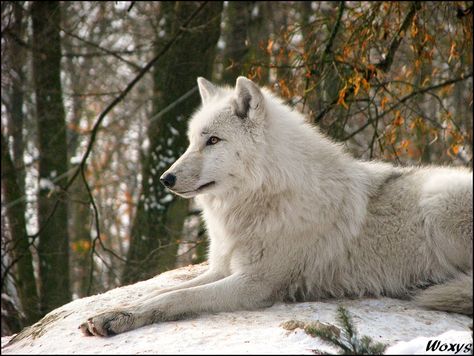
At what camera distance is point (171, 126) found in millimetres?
9289

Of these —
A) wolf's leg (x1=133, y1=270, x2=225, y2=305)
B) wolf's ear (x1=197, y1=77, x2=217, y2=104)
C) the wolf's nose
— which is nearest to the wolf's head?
the wolf's nose

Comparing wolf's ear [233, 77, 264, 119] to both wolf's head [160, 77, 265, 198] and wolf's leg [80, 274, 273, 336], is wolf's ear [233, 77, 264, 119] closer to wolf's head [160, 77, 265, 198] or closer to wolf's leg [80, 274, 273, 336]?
wolf's head [160, 77, 265, 198]

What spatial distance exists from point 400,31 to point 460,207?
2.84 meters

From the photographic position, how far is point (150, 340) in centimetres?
364

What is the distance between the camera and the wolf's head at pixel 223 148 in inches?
176

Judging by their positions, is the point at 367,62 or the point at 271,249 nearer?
the point at 271,249

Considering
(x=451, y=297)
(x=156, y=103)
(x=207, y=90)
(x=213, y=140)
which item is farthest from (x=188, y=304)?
(x=156, y=103)

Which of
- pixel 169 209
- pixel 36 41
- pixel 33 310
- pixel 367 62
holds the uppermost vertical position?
pixel 36 41

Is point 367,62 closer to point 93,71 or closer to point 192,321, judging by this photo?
point 192,321

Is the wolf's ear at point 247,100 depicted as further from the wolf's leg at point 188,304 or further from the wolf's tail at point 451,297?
the wolf's tail at point 451,297

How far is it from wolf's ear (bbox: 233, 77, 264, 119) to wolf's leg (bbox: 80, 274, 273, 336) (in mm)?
1149

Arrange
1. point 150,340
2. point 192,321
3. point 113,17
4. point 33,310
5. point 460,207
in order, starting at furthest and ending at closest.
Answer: point 113,17 < point 33,310 < point 460,207 < point 192,321 < point 150,340

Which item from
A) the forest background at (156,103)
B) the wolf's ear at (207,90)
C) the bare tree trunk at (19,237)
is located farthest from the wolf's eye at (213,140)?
the bare tree trunk at (19,237)

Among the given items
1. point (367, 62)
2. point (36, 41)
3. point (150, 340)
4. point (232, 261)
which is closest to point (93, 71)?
point (36, 41)
